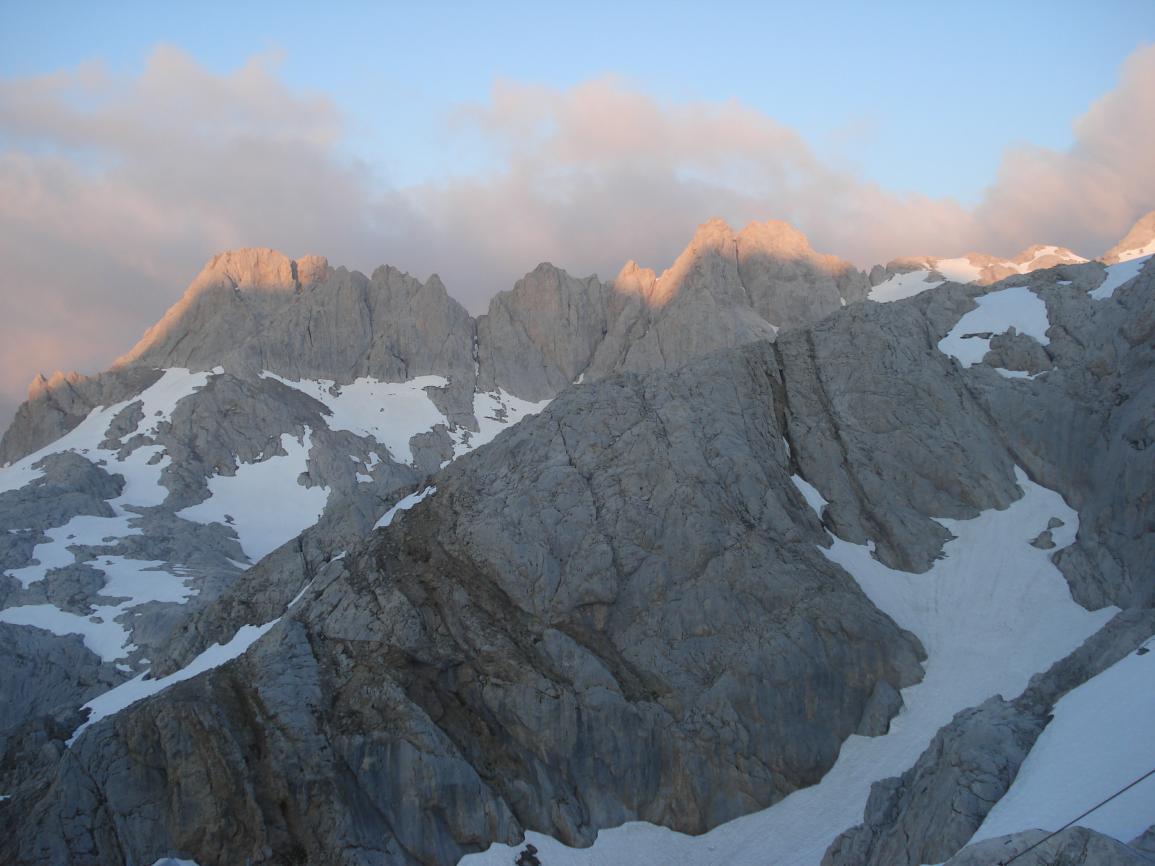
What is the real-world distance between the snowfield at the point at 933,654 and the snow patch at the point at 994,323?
1023cm

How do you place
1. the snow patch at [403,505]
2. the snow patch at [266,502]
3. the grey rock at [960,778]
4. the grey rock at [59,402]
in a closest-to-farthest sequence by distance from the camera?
the grey rock at [960,778] < the snow patch at [403,505] < the snow patch at [266,502] < the grey rock at [59,402]

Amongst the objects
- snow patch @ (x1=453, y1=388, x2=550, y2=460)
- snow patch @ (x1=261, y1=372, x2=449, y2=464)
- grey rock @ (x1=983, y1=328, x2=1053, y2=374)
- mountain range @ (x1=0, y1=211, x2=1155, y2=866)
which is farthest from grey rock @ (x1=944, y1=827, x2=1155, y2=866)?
snow patch @ (x1=453, y1=388, x2=550, y2=460)

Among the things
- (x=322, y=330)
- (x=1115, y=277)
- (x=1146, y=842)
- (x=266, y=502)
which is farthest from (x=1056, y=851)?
(x=322, y=330)

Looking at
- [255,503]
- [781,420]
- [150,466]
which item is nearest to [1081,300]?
[781,420]

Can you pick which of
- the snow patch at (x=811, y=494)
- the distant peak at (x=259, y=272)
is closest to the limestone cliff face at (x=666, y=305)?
the distant peak at (x=259, y=272)

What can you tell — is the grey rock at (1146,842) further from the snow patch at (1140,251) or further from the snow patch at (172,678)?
the snow patch at (1140,251)

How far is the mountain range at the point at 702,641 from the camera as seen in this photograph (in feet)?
120

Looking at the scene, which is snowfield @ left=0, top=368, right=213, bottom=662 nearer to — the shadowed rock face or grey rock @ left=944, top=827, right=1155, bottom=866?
the shadowed rock face

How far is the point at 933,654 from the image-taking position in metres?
46.0

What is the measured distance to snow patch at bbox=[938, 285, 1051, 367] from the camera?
6147 cm

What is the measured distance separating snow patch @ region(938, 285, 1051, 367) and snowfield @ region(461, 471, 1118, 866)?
1023 centimetres

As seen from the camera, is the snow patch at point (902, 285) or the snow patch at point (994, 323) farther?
the snow patch at point (902, 285)

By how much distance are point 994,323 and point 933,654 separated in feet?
88.7

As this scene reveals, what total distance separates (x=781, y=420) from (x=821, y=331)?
7.93 metres
